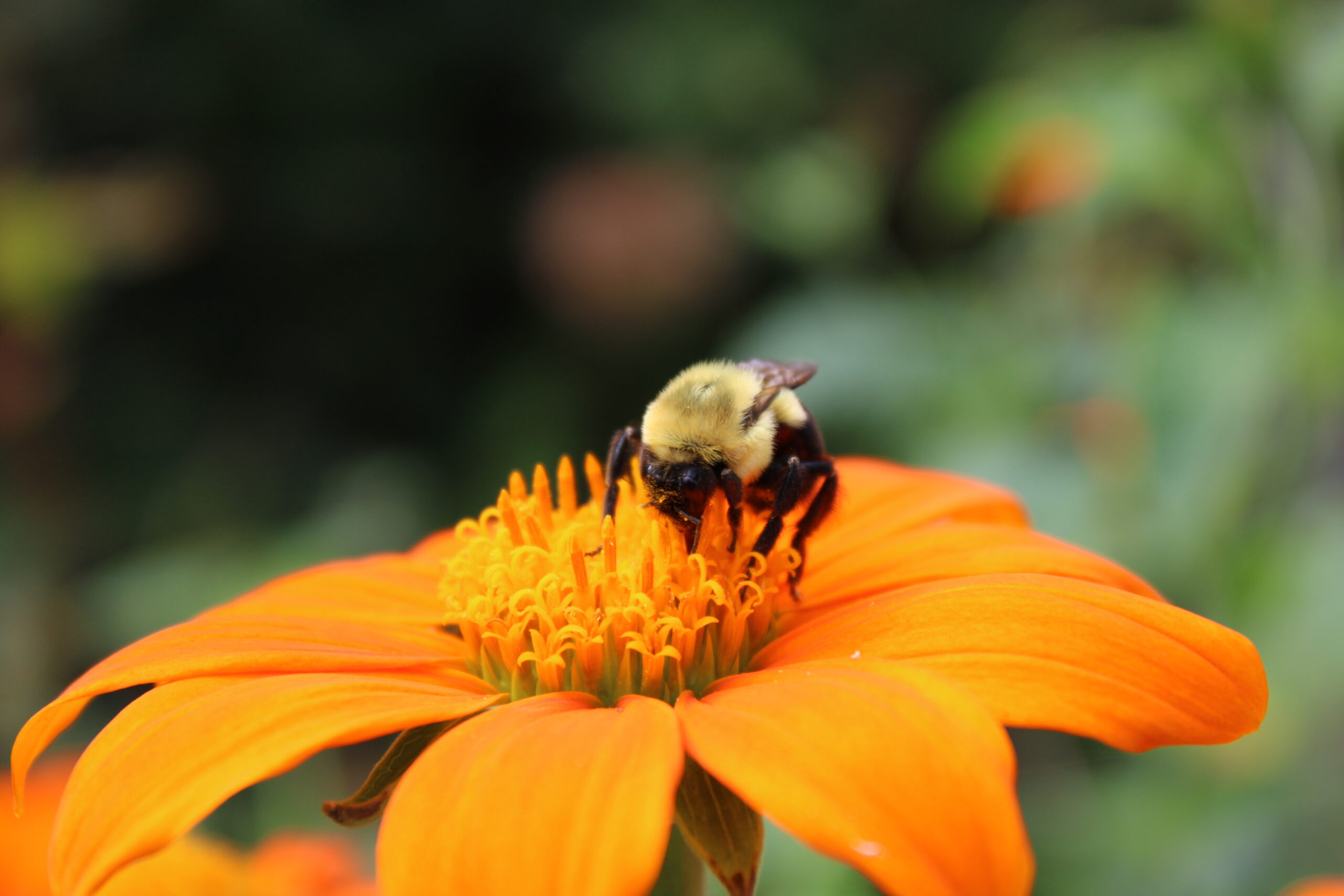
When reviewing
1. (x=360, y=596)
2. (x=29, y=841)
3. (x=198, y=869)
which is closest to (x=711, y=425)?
(x=360, y=596)

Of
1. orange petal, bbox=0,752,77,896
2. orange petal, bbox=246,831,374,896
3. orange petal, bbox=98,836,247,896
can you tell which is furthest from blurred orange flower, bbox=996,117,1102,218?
orange petal, bbox=0,752,77,896

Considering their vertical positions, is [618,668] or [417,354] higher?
[618,668]

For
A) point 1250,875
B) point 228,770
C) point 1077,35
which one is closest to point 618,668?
point 228,770

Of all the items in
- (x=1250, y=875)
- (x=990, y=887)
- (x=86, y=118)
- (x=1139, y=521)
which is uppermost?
(x=86, y=118)

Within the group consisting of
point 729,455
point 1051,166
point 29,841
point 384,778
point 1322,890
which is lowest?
point 29,841

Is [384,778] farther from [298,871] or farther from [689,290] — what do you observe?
[689,290]

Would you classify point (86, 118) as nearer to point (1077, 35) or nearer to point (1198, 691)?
point (1077, 35)

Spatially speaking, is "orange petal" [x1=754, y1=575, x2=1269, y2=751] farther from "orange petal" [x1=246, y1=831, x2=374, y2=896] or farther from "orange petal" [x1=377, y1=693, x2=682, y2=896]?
"orange petal" [x1=246, y1=831, x2=374, y2=896]

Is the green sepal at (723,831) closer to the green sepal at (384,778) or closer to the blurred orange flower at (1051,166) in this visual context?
the green sepal at (384,778)
